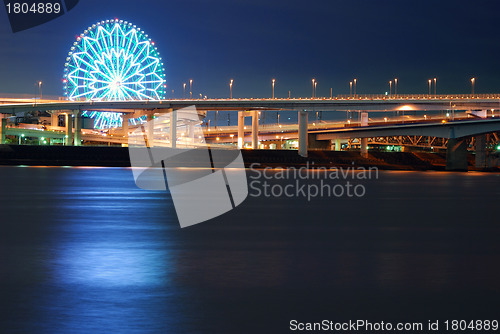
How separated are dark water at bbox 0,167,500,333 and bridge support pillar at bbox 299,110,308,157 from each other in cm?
8096

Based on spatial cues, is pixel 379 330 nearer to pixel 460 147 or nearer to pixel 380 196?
pixel 380 196

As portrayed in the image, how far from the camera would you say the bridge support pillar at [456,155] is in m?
101

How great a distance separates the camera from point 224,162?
113 m

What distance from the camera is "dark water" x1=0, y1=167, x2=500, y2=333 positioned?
12.2m

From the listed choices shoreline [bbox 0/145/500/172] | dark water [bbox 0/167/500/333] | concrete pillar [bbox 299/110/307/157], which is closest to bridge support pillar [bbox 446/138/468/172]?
shoreline [bbox 0/145/500/172]

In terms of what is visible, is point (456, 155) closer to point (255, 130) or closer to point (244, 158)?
point (244, 158)

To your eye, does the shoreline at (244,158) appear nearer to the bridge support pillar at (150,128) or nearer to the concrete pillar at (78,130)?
the bridge support pillar at (150,128)

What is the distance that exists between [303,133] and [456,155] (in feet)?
78.4

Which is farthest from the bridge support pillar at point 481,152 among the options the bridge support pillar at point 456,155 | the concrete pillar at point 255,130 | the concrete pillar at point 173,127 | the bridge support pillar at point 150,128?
the bridge support pillar at point 150,128

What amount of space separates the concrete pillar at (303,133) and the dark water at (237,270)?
266 feet

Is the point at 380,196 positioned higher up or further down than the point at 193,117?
further down

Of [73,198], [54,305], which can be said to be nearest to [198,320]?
[54,305]

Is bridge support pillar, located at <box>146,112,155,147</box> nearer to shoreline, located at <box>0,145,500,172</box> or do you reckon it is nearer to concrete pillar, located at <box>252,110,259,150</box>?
shoreline, located at <box>0,145,500,172</box>

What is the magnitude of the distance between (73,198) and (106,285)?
83.7 feet
